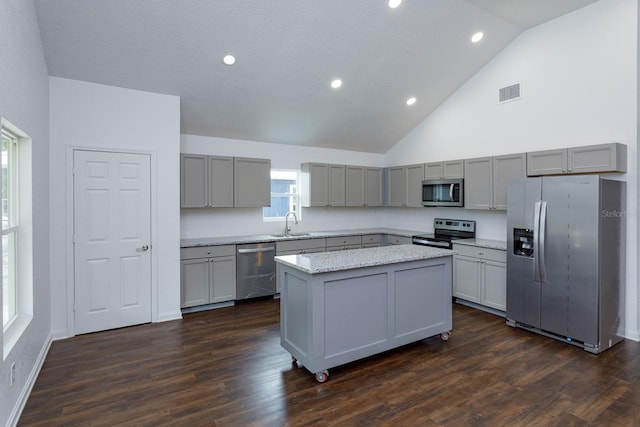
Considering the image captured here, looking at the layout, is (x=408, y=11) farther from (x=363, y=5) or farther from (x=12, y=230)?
(x=12, y=230)

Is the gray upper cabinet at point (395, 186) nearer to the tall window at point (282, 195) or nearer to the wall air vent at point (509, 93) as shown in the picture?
the tall window at point (282, 195)

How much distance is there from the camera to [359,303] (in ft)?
10.1

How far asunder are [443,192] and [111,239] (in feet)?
15.1

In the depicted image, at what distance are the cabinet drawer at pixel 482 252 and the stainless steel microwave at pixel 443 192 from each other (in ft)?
2.20

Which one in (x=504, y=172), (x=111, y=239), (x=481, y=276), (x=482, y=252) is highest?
(x=504, y=172)

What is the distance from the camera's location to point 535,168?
14.0ft

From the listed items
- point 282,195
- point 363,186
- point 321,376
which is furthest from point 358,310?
point 363,186

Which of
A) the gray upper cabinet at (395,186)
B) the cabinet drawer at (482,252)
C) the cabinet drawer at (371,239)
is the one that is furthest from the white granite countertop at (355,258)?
the gray upper cabinet at (395,186)

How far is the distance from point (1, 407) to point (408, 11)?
4.79 m

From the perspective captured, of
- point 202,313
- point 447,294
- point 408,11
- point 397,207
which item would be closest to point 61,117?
point 202,313

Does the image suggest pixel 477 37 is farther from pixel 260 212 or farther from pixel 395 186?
pixel 260 212

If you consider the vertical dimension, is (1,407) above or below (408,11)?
below

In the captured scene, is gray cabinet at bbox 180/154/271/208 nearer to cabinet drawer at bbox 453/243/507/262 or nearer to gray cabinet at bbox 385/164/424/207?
gray cabinet at bbox 385/164/424/207

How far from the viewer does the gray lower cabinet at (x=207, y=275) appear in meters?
4.57
